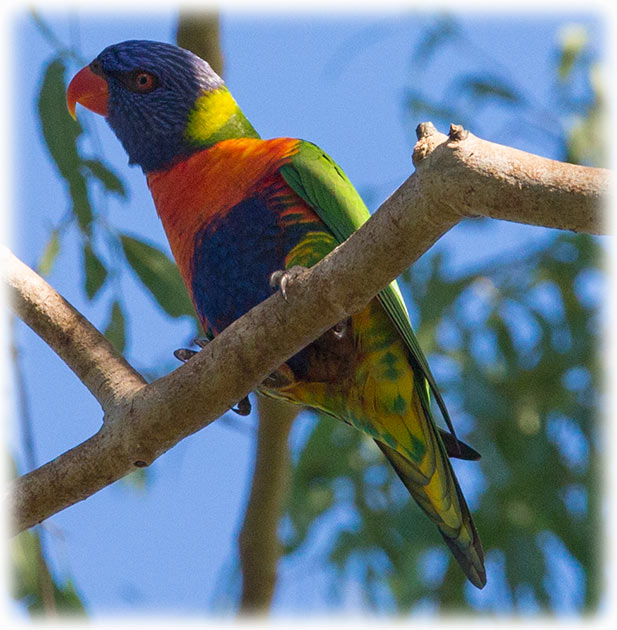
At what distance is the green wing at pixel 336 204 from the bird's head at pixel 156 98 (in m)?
0.31

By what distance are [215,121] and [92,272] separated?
0.47 metres

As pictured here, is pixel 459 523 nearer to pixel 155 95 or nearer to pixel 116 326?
pixel 116 326

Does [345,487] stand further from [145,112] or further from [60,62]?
[60,62]

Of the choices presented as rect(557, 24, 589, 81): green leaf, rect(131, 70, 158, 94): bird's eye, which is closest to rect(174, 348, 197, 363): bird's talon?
rect(131, 70, 158, 94): bird's eye

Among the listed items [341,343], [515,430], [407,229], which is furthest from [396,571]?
[407,229]

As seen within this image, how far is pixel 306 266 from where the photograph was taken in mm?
1587

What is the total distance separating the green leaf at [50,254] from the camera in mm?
1818

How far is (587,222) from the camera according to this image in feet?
3.34

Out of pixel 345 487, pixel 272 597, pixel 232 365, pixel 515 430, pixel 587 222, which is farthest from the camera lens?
pixel 345 487

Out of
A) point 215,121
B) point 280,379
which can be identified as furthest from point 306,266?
point 215,121

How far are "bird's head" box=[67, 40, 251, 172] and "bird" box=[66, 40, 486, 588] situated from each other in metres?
0.01

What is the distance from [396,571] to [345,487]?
0.36m

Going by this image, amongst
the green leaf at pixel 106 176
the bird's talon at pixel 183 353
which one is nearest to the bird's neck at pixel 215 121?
the green leaf at pixel 106 176

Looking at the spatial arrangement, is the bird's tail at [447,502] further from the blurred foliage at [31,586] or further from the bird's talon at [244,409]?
the blurred foliage at [31,586]
